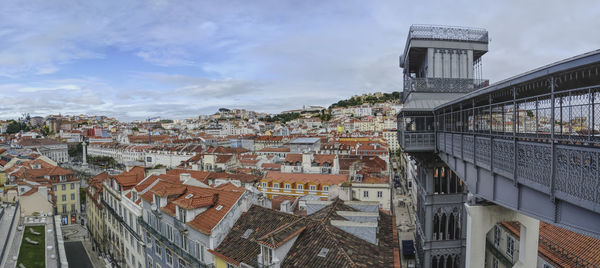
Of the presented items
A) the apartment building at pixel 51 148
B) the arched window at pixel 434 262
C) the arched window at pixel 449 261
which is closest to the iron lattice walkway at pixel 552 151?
the arched window at pixel 434 262

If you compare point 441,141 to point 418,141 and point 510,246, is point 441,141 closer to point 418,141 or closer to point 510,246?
point 418,141

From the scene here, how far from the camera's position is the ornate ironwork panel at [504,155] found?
6602 mm

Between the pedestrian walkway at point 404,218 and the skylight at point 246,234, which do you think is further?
the pedestrian walkway at point 404,218

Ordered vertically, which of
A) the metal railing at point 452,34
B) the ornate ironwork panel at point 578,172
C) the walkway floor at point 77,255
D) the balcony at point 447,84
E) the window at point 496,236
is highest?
the metal railing at point 452,34

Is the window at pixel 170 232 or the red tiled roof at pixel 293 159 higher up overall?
the red tiled roof at pixel 293 159

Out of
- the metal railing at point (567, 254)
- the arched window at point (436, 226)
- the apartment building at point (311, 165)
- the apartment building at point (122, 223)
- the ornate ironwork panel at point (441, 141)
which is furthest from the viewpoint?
the apartment building at point (311, 165)

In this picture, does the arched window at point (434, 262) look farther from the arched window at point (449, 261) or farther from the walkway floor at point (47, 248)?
the walkway floor at point (47, 248)

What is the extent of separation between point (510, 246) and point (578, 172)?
11.1 metres

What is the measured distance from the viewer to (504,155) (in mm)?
6914

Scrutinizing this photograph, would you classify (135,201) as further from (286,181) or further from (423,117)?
(423,117)

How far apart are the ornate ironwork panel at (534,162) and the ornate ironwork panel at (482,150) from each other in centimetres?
140

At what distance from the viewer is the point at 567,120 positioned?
5.37 meters


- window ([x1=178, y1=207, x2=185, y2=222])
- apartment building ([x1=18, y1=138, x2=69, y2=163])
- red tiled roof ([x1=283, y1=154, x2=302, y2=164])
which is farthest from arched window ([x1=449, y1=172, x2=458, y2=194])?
apartment building ([x1=18, y1=138, x2=69, y2=163])

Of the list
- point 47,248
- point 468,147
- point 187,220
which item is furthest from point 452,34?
point 47,248
